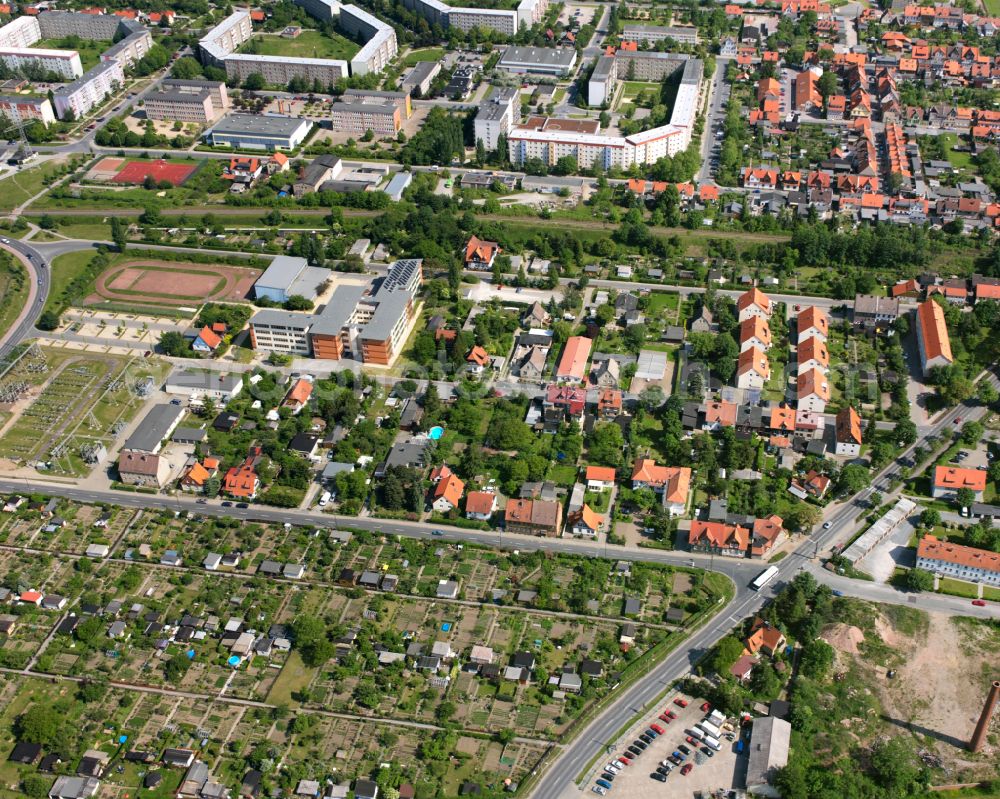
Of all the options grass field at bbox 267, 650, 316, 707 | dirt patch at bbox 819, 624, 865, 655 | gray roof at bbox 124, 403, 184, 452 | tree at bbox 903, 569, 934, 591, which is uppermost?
gray roof at bbox 124, 403, 184, 452

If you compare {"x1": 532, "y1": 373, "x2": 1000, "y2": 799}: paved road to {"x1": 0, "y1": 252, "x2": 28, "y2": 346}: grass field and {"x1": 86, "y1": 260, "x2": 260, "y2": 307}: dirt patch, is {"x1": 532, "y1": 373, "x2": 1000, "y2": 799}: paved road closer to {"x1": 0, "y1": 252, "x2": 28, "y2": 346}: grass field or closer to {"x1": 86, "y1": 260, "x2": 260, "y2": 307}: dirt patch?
{"x1": 86, "y1": 260, "x2": 260, "y2": 307}: dirt patch

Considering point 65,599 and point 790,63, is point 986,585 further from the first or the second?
point 790,63

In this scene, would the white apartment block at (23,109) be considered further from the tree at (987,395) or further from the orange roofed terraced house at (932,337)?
the tree at (987,395)

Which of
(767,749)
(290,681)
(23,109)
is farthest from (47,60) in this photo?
(767,749)

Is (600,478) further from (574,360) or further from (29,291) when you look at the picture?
(29,291)

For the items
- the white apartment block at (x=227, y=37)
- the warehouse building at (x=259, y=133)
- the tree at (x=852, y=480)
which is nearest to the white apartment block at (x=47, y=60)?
the white apartment block at (x=227, y=37)

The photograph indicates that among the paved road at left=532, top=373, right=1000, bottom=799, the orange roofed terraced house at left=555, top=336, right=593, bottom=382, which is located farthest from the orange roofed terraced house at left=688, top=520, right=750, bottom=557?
the orange roofed terraced house at left=555, top=336, right=593, bottom=382
